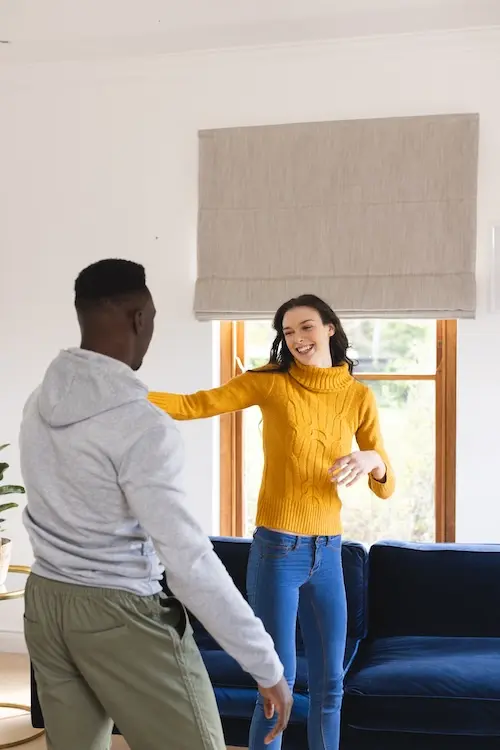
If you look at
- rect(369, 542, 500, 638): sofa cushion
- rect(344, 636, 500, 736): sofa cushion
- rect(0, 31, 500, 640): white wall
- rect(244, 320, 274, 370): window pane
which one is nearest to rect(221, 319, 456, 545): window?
rect(0, 31, 500, 640): white wall

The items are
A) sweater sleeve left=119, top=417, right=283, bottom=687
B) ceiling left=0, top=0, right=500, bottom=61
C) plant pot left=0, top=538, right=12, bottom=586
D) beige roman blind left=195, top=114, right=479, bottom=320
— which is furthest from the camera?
beige roman blind left=195, top=114, right=479, bottom=320

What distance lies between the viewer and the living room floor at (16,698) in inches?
124

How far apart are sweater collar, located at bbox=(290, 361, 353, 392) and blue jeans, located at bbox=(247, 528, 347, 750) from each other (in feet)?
1.39

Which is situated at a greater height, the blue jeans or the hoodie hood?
the hoodie hood

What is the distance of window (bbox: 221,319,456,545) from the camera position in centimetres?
389

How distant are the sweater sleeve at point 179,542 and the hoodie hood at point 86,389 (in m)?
0.08

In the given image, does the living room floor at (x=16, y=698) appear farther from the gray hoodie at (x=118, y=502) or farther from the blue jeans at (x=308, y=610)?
the gray hoodie at (x=118, y=502)

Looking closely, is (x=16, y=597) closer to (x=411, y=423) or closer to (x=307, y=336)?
(x=307, y=336)

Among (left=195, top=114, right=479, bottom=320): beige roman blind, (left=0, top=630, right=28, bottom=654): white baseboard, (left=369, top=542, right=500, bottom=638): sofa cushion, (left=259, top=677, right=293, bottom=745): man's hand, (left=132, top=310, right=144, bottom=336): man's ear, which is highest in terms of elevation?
(left=195, top=114, right=479, bottom=320): beige roman blind

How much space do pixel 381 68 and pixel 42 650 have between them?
3.13m

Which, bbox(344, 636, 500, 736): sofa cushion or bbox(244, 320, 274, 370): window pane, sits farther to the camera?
bbox(244, 320, 274, 370): window pane

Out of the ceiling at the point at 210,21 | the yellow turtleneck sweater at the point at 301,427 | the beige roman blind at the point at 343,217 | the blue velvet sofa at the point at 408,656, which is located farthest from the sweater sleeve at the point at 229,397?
the ceiling at the point at 210,21

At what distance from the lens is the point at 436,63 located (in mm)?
3773

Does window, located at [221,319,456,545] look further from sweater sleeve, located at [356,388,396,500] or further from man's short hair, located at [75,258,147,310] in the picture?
man's short hair, located at [75,258,147,310]
